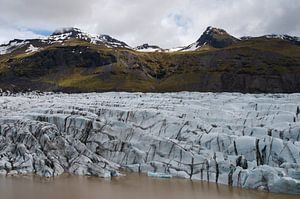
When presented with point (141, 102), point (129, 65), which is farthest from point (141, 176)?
point (129, 65)

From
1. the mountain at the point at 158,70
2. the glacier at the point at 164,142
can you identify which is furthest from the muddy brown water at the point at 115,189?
the mountain at the point at 158,70

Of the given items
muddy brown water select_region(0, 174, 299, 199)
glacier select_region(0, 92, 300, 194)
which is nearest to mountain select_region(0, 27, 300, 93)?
glacier select_region(0, 92, 300, 194)

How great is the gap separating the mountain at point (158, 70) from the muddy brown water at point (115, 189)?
87.4 metres

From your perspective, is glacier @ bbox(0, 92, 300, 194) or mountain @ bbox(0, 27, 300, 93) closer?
glacier @ bbox(0, 92, 300, 194)

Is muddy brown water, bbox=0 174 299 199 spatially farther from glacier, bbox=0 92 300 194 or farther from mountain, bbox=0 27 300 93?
mountain, bbox=0 27 300 93

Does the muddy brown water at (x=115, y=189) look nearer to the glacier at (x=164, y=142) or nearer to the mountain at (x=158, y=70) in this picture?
the glacier at (x=164, y=142)

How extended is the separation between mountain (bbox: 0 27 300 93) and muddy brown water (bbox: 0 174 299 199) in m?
87.4

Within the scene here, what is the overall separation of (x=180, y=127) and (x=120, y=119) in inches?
259

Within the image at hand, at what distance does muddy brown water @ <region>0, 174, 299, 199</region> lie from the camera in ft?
84.5

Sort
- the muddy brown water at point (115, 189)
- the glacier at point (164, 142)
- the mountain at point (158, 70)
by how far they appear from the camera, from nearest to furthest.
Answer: the muddy brown water at point (115, 189), the glacier at point (164, 142), the mountain at point (158, 70)

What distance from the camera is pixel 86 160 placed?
34.5 metres

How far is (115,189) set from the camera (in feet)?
92.4

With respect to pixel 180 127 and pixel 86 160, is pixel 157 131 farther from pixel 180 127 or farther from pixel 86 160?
pixel 86 160

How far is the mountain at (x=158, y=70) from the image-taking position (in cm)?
12162
